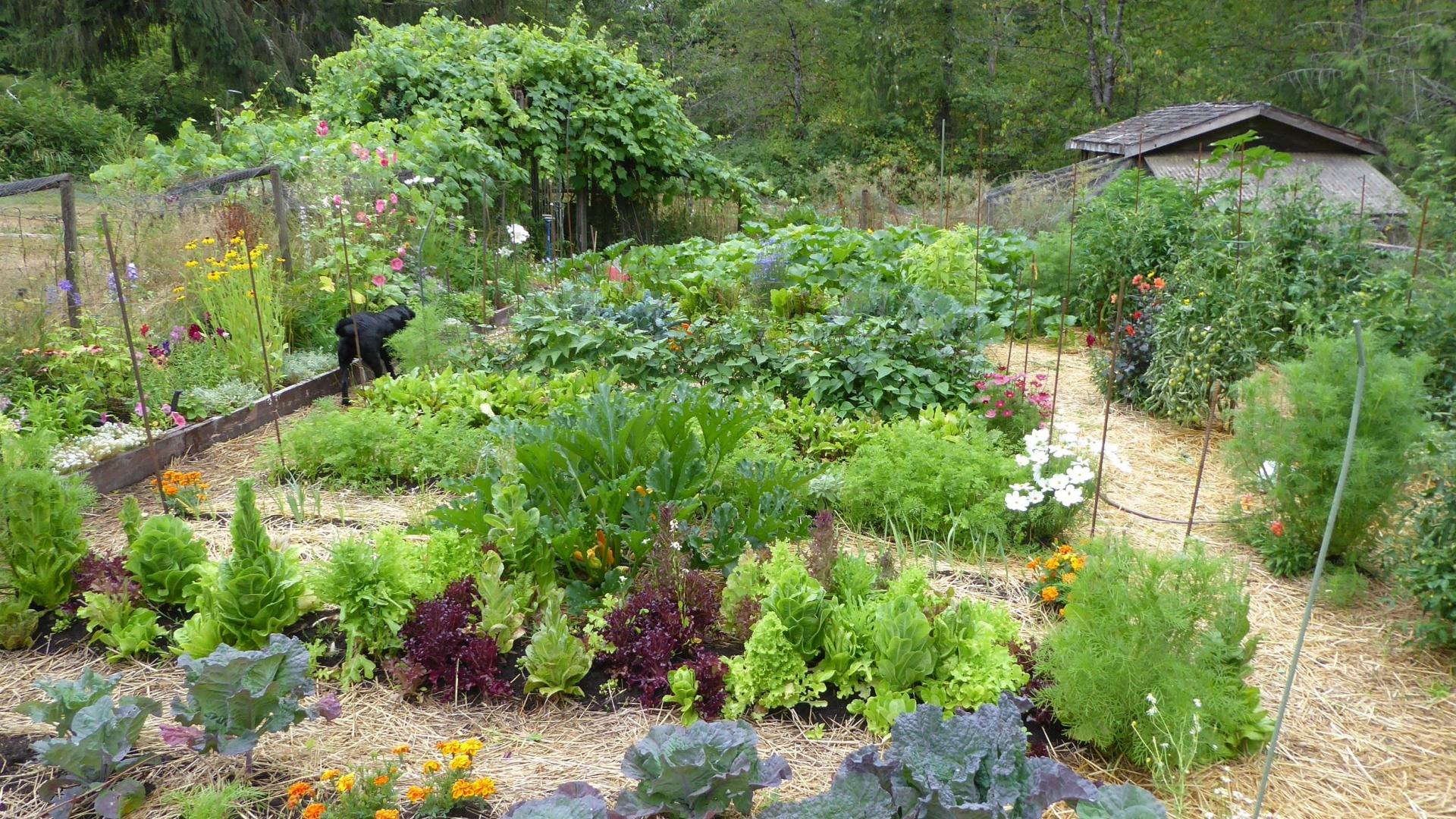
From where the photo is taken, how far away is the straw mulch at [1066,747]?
8.11 ft

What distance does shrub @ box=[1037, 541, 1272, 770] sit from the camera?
247cm

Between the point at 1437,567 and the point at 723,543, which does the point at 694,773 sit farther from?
the point at 1437,567

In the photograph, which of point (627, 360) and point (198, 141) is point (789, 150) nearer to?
point (198, 141)

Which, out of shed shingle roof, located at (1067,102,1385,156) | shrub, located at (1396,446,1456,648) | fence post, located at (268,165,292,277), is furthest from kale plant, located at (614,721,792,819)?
shed shingle roof, located at (1067,102,1385,156)

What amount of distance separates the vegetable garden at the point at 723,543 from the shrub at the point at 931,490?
21 millimetres

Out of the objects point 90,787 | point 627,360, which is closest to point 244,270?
point 627,360

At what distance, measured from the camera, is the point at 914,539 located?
3902 millimetres

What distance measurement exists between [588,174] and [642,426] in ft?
27.0

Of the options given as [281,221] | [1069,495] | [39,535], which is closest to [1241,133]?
[1069,495]

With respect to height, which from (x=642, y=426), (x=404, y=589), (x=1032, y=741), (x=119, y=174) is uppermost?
(x=119, y=174)

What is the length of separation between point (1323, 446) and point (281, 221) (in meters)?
6.27

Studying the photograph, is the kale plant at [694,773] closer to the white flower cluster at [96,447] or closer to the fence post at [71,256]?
the white flower cluster at [96,447]

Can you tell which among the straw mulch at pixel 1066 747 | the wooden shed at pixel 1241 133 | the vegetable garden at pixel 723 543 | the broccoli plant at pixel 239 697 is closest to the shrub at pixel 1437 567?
the vegetable garden at pixel 723 543

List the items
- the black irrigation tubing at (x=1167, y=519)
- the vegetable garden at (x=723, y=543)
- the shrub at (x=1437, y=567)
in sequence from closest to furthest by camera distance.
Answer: the vegetable garden at (x=723, y=543), the shrub at (x=1437, y=567), the black irrigation tubing at (x=1167, y=519)
